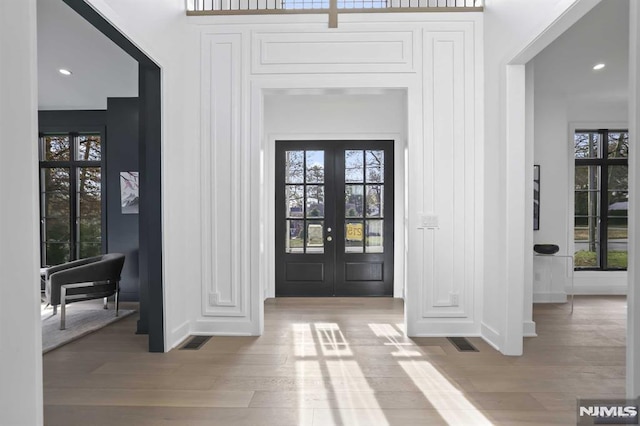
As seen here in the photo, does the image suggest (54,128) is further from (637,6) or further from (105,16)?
(637,6)

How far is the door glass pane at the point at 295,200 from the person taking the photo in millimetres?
5867

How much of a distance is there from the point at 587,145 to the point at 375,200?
11.7ft

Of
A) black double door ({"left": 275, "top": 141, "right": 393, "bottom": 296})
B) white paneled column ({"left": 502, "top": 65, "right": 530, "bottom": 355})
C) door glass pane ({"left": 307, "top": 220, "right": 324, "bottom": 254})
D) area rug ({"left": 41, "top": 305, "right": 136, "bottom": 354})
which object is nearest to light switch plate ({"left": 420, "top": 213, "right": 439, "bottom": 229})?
white paneled column ({"left": 502, "top": 65, "right": 530, "bottom": 355})

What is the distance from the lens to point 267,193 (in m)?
5.75

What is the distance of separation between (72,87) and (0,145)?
428cm

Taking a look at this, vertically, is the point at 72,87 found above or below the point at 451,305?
above

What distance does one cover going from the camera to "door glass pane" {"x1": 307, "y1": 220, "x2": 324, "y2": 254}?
5.88m

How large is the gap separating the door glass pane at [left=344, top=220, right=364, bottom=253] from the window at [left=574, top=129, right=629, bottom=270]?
3.46m

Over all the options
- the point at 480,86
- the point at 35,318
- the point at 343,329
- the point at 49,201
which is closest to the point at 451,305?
the point at 343,329

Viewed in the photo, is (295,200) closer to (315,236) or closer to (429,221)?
(315,236)

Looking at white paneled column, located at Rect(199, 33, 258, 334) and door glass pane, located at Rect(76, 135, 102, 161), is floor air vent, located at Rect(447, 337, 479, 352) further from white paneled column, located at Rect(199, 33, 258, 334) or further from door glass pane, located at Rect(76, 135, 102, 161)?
door glass pane, located at Rect(76, 135, 102, 161)

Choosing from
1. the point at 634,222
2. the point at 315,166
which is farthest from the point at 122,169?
the point at 634,222

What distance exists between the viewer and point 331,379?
2.90 meters

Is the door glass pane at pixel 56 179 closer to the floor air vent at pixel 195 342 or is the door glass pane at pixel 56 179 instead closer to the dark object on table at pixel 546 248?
the floor air vent at pixel 195 342
